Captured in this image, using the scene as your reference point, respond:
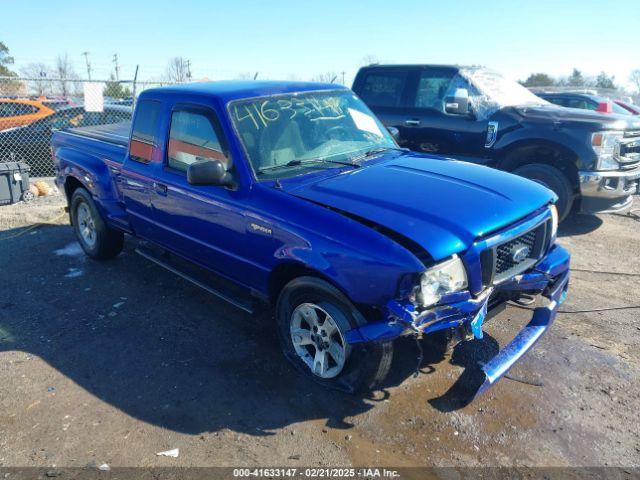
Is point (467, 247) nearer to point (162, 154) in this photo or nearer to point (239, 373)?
point (239, 373)

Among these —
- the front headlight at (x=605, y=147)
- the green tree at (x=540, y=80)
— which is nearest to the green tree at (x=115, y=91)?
the front headlight at (x=605, y=147)

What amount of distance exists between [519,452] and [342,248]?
5.06ft

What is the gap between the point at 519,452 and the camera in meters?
2.86

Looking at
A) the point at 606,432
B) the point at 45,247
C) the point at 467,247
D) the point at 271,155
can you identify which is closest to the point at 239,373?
the point at 271,155

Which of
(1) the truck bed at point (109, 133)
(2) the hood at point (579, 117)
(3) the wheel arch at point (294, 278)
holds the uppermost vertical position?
(2) the hood at point (579, 117)

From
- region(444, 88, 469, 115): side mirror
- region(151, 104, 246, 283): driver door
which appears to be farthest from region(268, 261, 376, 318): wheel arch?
region(444, 88, 469, 115): side mirror

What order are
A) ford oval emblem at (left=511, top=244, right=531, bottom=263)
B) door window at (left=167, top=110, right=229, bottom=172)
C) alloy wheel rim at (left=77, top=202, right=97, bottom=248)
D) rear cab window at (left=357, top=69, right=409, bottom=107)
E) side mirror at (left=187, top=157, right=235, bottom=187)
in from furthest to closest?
rear cab window at (left=357, top=69, right=409, bottom=107)
alloy wheel rim at (left=77, top=202, right=97, bottom=248)
door window at (left=167, top=110, right=229, bottom=172)
side mirror at (left=187, top=157, right=235, bottom=187)
ford oval emblem at (left=511, top=244, right=531, bottom=263)

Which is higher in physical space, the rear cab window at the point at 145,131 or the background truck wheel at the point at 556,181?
the rear cab window at the point at 145,131

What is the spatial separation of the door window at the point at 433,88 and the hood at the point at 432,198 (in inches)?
147

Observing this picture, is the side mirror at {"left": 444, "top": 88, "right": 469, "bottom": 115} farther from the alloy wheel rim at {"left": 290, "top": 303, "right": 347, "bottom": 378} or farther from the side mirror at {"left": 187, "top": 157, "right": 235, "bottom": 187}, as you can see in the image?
the alloy wheel rim at {"left": 290, "top": 303, "right": 347, "bottom": 378}

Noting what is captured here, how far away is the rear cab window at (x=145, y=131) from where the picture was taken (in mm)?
4500

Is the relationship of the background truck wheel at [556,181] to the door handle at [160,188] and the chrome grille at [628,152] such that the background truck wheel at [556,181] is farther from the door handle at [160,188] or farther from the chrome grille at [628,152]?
the door handle at [160,188]

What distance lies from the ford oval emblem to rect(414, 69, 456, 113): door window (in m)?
4.42

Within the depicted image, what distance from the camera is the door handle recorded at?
4.28 m
